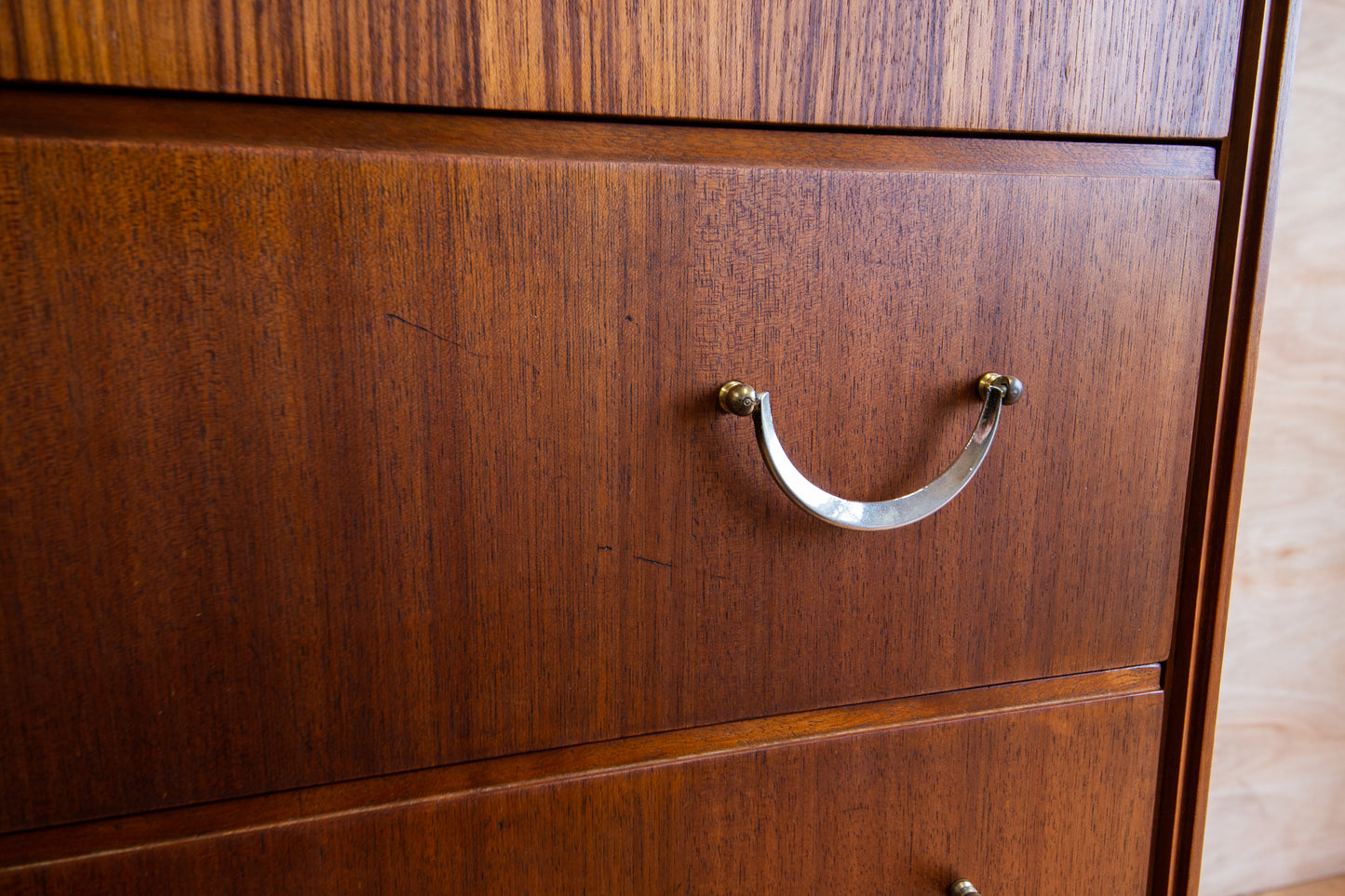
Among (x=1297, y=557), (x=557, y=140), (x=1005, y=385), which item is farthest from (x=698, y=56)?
(x=1297, y=557)

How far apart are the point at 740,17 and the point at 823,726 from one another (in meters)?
0.25

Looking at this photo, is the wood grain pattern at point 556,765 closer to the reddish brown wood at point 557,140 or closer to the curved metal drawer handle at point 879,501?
the curved metal drawer handle at point 879,501

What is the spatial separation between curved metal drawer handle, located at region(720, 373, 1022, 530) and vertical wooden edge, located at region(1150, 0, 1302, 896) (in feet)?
0.33

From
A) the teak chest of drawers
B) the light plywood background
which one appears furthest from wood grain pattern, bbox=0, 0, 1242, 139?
the light plywood background

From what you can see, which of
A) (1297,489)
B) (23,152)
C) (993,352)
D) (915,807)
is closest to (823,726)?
(915,807)

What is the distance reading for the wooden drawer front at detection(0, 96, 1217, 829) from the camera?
0.25 metres

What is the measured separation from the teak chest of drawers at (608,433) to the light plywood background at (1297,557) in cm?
39

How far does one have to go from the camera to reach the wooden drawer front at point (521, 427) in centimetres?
25

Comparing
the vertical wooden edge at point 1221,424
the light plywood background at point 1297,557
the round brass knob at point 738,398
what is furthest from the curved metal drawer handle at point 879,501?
the light plywood background at point 1297,557

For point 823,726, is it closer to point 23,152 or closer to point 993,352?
point 993,352

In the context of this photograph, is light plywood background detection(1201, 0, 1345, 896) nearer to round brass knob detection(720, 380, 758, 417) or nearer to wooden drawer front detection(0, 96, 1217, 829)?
wooden drawer front detection(0, 96, 1217, 829)

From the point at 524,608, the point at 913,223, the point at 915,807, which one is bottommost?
the point at 915,807

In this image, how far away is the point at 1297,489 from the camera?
71 cm

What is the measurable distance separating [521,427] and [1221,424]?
281mm
